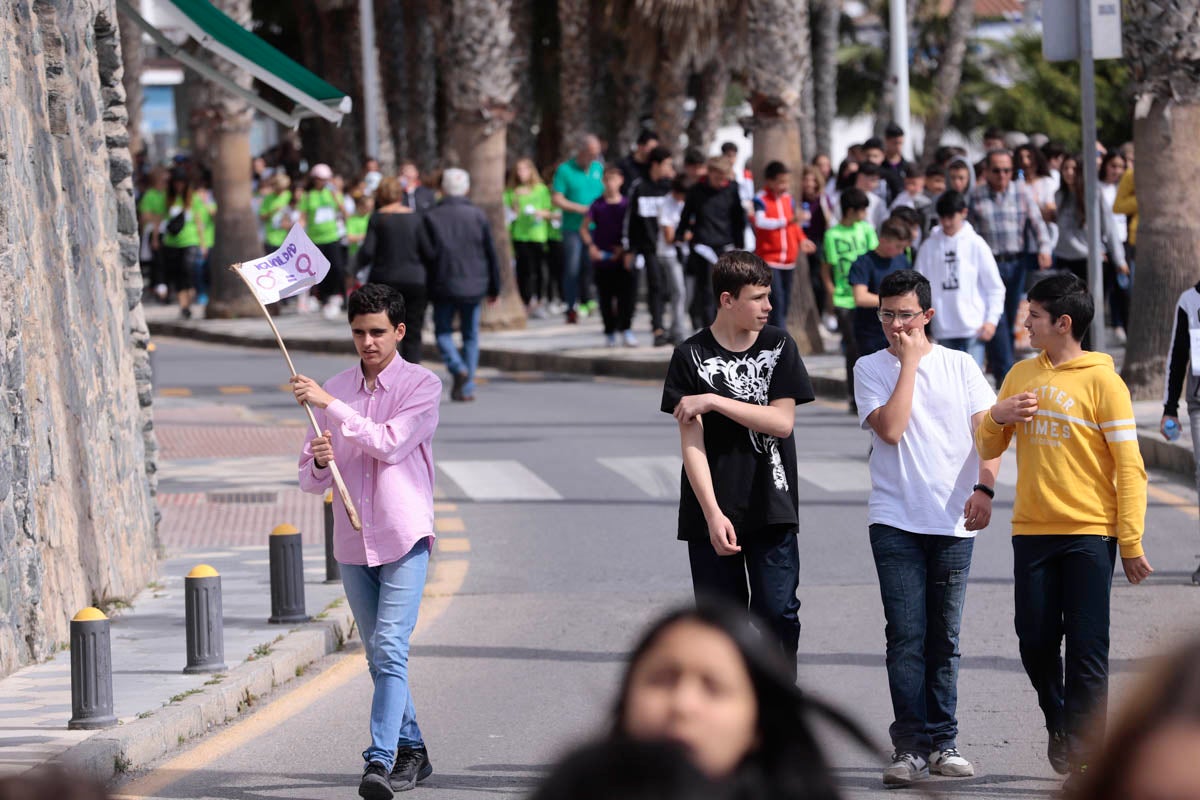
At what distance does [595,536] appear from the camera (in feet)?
38.8

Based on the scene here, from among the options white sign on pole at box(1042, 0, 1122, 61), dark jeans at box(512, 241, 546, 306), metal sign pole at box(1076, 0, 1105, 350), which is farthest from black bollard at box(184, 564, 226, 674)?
dark jeans at box(512, 241, 546, 306)

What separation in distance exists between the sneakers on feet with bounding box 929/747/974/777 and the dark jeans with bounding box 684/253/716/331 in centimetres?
1281

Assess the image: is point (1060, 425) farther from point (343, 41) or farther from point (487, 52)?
point (343, 41)

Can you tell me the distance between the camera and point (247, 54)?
13336 mm

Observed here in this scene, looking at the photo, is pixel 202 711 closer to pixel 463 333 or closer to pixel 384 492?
pixel 384 492

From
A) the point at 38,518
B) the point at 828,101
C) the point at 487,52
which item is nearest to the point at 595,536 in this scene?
the point at 38,518

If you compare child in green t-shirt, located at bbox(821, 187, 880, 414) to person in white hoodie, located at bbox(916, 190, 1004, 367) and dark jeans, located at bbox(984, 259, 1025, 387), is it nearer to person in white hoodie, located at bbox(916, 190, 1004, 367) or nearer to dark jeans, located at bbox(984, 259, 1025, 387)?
dark jeans, located at bbox(984, 259, 1025, 387)

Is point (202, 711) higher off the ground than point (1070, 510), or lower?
lower

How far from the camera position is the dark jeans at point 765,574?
255 inches

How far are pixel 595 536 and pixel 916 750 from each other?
5.48 meters

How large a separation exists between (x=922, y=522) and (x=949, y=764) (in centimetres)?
79

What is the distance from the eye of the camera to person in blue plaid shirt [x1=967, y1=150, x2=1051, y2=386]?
17.3 m

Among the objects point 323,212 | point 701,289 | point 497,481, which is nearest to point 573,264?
point 323,212

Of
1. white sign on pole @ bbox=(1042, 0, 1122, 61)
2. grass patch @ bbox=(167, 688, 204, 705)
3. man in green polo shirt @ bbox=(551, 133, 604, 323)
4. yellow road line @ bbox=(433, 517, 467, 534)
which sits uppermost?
white sign on pole @ bbox=(1042, 0, 1122, 61)
